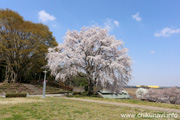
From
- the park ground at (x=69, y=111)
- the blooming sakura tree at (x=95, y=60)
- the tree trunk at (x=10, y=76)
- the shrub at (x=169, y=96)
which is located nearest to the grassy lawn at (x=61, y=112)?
the park ground at (x=69, y=111)

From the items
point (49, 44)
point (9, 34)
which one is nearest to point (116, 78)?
point (49, 44)

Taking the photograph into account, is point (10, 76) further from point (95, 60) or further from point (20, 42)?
point (95, 60)

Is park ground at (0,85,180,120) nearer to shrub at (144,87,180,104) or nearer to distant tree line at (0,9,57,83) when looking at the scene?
shrub at (144,87,180,104)

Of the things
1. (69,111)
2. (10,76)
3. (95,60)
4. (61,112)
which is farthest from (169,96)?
(10,76)

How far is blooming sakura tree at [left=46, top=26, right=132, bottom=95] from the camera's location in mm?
18516

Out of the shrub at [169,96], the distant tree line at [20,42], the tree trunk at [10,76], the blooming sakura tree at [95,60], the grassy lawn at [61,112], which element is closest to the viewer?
the grassy lawn at [61,112]

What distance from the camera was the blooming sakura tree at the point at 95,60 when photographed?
18.5m

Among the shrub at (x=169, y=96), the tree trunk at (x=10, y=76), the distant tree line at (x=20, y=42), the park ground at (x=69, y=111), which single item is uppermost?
the distant tree line at (x=20, y=42)

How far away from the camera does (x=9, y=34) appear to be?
2986 centimetres

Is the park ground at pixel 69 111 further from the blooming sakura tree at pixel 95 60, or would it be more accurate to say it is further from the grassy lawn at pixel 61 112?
the blooming sakura tree at pixel 95 60

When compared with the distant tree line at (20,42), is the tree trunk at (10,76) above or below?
below

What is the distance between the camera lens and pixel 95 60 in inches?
723

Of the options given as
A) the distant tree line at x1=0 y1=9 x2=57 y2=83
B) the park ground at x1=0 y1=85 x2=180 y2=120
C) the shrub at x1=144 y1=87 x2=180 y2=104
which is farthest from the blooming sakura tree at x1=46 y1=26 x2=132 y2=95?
the distant tree line at x1=0 y1=9 x2=57 y2=83

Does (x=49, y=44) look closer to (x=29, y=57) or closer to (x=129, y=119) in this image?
(x=29, y=57)
